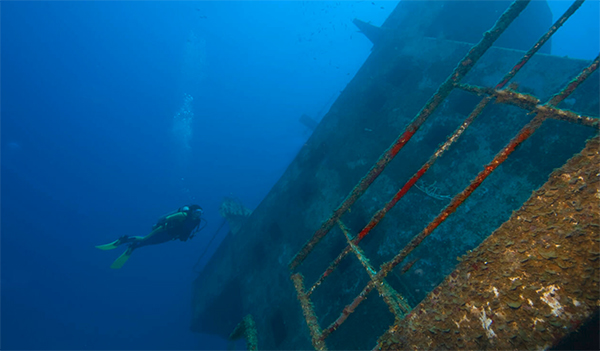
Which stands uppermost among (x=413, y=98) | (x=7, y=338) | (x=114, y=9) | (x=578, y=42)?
(x=114, y=9)

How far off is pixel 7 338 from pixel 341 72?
115403mm

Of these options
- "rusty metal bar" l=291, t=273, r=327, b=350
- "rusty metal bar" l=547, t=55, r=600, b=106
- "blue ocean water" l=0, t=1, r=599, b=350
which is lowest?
"rusty metal bar" l=291, t=273, r=327, b=350

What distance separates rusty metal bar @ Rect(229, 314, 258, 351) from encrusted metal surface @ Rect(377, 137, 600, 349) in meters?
2.30

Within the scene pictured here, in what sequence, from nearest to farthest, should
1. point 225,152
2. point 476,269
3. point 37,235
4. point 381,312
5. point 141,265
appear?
point 476,269
point 381,312
point 141,265
point 37,235
point 225,152

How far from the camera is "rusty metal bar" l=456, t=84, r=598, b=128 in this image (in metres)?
1.21

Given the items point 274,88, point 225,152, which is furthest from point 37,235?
point 274,88

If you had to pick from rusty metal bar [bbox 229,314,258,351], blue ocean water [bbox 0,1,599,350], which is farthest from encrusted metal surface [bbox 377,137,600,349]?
blue ocean water [bbox 0,1,599,350]

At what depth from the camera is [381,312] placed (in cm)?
355

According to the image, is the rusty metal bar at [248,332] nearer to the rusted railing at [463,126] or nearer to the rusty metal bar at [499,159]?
the rusted railing at [463,126]

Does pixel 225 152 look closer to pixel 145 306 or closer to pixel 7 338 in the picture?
pixel 145 306

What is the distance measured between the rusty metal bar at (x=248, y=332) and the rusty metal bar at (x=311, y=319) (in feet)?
3.53

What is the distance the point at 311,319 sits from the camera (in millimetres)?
2139

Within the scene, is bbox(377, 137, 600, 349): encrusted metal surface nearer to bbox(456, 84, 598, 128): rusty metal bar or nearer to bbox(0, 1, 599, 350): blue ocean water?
bbox(456, 84, 598, 128): rusty metal bar

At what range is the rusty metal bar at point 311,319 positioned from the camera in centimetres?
194
